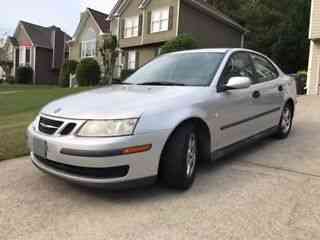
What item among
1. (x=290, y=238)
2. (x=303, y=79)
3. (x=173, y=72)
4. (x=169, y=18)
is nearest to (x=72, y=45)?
(x=169, y=18)

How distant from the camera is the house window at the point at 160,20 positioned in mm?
23531

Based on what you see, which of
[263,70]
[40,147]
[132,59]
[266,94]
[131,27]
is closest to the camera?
[40,147]

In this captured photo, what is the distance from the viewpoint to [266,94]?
5012 millimetres

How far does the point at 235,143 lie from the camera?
4355 millimetres

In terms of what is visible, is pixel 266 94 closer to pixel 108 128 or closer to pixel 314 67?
pixel 108 128

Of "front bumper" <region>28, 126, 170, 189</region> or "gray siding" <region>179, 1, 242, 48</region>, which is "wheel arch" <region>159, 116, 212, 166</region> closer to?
"front bumper" <region>28, 126, 170, 189</region>

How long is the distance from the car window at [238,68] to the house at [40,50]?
36.4m

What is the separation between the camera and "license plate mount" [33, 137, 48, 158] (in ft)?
10.6

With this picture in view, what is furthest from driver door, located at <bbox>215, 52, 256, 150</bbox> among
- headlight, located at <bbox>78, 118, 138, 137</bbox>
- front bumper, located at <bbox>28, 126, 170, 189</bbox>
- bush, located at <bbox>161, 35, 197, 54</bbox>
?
bush, located at <bbox>161, 35, 197, 54</bbox>

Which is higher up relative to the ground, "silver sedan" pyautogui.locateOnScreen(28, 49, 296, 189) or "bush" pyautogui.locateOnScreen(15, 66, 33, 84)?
"bush" pyautogui.locateOnScreen(15, 66, 33, 84)

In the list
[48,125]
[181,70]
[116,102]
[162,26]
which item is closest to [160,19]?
[162,26]

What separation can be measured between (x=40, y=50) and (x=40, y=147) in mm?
38437

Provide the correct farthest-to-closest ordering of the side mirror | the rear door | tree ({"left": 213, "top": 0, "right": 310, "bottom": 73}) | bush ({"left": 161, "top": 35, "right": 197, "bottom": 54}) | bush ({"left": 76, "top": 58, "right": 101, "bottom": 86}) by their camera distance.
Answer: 1. tree ({"left": 213, "top": 0, "right": 310, "bottom": 73})
2. bush ({"left": 76, "top": 58, "right": 101, "bottom": 86})
3. bush ({"left": 161, "top": 35, "right": 197, "bottom": 54})
4. the rear door
5. the side mirror

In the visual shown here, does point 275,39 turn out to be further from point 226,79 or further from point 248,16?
point 226,79
